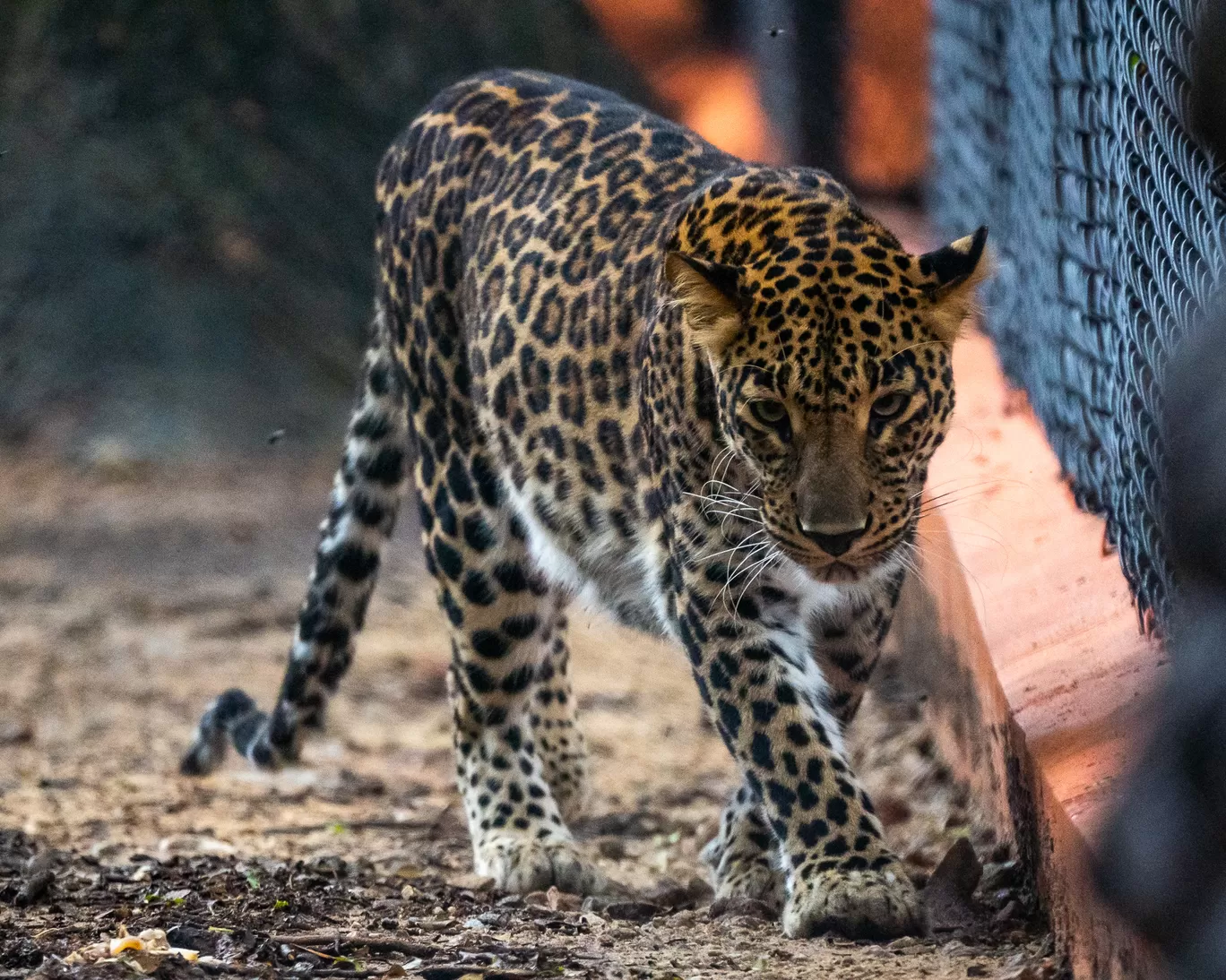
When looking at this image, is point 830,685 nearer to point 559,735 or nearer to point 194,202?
point 559,735

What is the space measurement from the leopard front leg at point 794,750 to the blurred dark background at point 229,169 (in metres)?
7.08

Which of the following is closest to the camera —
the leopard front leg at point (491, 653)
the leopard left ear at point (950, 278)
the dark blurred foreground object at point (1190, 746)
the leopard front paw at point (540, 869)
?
the dark blurred foreground object at point (1190, 746)

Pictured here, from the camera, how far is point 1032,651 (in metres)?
4.67

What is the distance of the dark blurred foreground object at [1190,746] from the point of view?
174cm

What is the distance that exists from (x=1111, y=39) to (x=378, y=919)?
2963mm

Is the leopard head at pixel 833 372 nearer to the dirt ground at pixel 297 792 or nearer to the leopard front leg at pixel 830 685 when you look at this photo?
the leopard front leg at pixel 830 685

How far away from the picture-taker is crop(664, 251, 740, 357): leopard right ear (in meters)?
4.10

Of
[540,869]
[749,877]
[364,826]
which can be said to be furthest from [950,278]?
[364,826]

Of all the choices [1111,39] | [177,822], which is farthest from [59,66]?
[1111,39]

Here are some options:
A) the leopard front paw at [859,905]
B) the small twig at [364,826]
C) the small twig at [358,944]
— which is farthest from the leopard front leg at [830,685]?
the small twig at [364,826]

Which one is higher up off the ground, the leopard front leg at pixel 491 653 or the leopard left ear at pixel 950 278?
the leopard left ear at pixel 950 278

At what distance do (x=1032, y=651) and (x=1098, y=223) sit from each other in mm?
1358

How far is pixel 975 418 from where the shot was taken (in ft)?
22.1

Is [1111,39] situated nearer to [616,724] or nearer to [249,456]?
[616,724]
